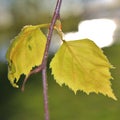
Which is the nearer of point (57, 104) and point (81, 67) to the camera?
point (81, 67)

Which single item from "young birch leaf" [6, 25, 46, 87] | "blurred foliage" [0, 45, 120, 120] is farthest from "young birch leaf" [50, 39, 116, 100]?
"blurred foliage" [0, 45, 120, 120]

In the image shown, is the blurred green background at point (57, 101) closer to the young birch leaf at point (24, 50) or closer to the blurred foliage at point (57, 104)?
the blurred foliage at point (57, 104)

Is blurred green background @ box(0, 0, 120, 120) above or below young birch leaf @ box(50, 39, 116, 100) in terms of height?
below

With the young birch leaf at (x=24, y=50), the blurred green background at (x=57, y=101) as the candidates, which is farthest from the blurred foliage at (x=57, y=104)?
the young birch leaf at (x=24, y=50)

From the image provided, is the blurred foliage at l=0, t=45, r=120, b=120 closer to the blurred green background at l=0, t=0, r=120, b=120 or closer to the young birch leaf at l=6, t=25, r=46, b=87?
the blurred green background at l=0, t=0, r=120, b=120

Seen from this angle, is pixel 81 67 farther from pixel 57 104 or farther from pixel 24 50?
pixel 57 104

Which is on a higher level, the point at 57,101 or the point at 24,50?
the point at 24,50

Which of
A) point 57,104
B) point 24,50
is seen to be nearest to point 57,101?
point 57,104
